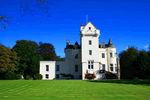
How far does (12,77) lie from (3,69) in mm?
2872

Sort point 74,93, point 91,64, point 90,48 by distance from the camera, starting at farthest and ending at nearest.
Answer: point 90,48 → point 91,64 → point 74,93

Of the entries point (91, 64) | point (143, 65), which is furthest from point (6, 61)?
point (143, 65)

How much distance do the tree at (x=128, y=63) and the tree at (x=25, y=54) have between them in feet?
86.5

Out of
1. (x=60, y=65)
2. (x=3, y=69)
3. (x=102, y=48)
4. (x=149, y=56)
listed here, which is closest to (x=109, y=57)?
(x=102, y=48)

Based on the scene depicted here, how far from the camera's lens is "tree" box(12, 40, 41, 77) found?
44.5 m

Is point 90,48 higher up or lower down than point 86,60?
higher up

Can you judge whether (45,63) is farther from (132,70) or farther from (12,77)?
(132,70)

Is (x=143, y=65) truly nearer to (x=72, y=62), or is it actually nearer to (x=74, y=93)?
(x=72, y=62)

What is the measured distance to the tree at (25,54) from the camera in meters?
44.5

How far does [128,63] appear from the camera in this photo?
44781 millimetres

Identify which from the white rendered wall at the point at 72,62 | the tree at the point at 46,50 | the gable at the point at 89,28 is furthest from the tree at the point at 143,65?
the tree at the point at 46,50

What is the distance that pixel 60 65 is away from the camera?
134 ft

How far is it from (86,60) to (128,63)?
49.6 ft

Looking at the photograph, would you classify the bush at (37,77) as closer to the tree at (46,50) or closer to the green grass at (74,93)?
the green grass at (74,93)
